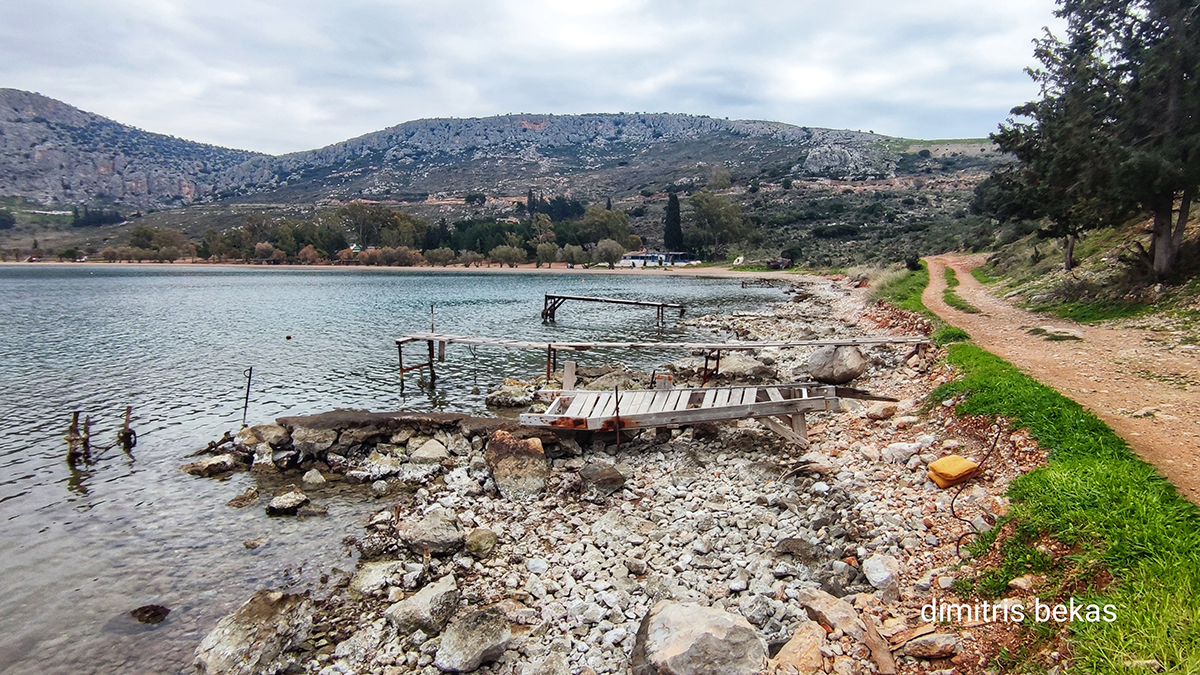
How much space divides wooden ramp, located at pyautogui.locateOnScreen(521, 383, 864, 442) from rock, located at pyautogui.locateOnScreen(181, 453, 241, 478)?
639cm

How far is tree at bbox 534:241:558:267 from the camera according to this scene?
3989 inches

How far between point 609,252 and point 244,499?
90.1m

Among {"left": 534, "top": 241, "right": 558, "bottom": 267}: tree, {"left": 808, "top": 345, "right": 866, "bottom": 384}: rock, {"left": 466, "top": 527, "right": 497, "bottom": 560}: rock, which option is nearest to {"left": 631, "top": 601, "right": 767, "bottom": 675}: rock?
{"left": 466, "top": 527, "right": 497, "bottom": 560}: rock

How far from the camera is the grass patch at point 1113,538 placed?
3.67m

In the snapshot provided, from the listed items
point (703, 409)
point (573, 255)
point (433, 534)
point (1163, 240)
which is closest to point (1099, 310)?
point (1163, 240)

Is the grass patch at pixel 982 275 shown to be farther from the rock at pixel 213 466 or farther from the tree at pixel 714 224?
the tree at pixel 714 224

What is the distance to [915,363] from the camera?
15.4 metres

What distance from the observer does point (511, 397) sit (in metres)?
17.0

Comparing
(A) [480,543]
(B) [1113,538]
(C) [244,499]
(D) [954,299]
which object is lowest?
(C) [244,499]

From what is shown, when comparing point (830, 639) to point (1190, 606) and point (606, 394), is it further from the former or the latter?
point (606, 394)

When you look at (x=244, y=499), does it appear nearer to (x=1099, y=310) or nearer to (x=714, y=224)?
(x=1099, y=310)

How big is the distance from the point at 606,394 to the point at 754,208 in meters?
Answer: 108

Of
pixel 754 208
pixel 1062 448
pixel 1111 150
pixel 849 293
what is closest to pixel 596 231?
pixel 754 208

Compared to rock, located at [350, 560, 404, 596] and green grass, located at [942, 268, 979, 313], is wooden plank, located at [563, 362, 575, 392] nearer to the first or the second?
rock, located at [350, 560, 404, 596]
